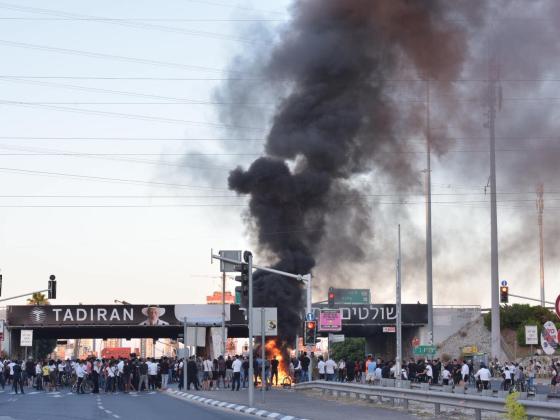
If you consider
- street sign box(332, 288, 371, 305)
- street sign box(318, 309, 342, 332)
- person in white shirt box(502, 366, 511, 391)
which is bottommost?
person in white shirt box(502, 366, 511, 391)

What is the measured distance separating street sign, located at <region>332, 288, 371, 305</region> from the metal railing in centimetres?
2310

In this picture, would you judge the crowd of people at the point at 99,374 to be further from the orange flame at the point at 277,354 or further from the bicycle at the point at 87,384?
the orange flame at the point at 277,354

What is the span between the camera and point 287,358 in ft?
203

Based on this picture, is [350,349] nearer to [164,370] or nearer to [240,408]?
[164,370]

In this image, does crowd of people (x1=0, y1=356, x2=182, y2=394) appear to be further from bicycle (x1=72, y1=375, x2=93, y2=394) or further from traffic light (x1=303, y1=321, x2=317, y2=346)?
traffic light (x1=303, y1=321, x2=317, y2=346)

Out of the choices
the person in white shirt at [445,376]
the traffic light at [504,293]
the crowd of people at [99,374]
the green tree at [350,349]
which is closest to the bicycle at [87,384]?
the crowd of people at [99,374]

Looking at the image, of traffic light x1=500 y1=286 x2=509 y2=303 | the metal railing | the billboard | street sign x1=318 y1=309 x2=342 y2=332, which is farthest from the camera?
the billboard

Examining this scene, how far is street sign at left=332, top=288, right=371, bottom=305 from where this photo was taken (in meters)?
69.2

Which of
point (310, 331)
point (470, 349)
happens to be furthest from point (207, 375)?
point (470, 349)

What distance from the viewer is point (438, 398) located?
26.7m

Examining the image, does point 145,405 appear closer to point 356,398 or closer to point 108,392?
point 356,398

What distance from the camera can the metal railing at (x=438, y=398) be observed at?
19373 millimetres

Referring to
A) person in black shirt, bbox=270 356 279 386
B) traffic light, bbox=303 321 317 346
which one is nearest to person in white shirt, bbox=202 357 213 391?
person in black shirt, bbox=270 356 279 386

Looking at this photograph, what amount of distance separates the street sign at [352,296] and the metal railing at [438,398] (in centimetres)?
2310
